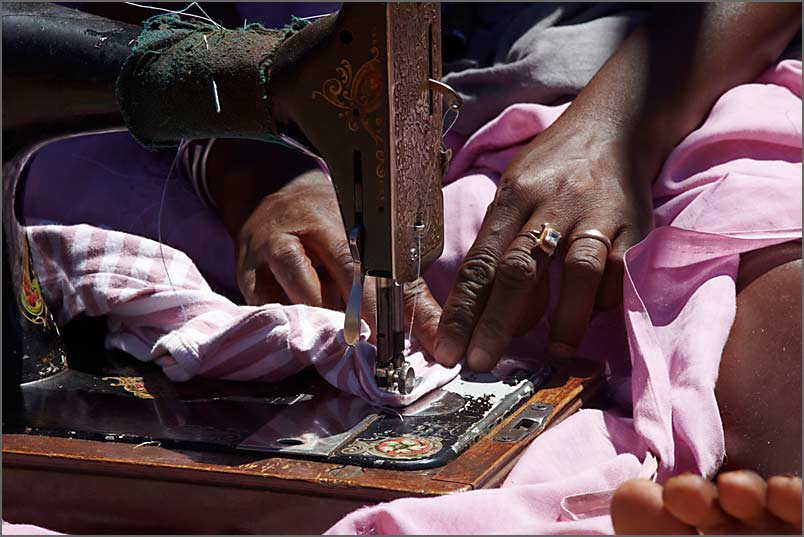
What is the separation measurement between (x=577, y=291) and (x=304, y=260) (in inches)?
12.5

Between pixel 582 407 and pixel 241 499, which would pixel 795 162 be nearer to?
pixel 582 407

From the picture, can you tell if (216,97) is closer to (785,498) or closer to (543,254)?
(543,254)

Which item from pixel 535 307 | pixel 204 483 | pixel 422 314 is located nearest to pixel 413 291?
pixel 422 314

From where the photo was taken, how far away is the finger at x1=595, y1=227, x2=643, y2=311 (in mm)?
1287

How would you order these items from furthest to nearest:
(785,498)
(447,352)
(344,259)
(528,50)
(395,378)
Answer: (528,50), (344,259), (447,352), (395,378), (785,498)

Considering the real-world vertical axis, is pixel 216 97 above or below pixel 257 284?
above

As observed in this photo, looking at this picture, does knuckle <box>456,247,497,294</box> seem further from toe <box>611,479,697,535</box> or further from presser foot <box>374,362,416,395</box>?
toe <box>611,479,697,535</box>

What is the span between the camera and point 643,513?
796mm

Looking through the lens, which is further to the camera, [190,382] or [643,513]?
[190,382]

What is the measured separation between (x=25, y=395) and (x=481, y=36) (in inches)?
33.8

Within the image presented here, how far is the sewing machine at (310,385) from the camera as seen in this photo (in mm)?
1037

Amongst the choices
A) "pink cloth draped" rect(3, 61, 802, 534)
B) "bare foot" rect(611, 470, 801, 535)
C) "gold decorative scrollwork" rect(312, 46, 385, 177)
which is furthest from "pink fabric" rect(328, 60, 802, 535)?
"gold decorative scrollwork" rect(312, 46, 385, 177)

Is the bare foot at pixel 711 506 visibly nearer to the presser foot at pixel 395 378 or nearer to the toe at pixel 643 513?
the toe at pixel 643 513

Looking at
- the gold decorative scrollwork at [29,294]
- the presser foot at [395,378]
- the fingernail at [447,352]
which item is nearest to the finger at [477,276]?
the fingernail at [447,352]
